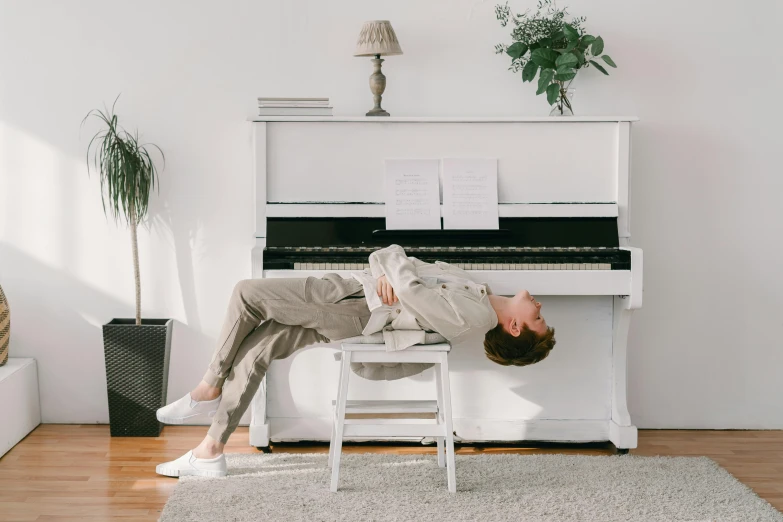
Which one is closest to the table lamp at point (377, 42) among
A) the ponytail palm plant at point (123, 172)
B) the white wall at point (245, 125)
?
the white wall at point (245, 125)

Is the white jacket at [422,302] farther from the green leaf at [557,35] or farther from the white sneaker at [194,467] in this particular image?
the green leaf at [557,35]

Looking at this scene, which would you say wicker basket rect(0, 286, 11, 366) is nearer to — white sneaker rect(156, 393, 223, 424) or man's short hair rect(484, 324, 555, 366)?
white sneaker rect(156, 393, 223, 424)

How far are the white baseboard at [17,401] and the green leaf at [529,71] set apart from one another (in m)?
2.37

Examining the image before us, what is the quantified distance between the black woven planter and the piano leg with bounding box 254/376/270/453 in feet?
1.48

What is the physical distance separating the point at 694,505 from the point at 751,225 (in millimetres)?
1404

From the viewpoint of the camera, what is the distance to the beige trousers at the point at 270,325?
2.60 metres

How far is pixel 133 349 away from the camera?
3148mm

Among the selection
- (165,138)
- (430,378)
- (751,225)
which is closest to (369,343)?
(430,378)

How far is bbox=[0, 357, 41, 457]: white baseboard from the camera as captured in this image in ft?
9.86

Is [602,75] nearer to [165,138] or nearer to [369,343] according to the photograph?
[369,343]

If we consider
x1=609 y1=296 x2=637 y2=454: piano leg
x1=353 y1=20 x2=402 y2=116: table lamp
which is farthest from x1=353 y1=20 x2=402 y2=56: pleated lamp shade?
x1=609 y1=296 x2=637 y2=454: piano leg

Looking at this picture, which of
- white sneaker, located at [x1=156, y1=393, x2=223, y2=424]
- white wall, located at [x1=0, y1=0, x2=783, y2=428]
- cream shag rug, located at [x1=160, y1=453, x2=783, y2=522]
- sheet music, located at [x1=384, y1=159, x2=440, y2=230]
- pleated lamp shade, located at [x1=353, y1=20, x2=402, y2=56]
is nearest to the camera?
cream shag rug, located at [x1=160, y1=453, x2=783, y2=522]

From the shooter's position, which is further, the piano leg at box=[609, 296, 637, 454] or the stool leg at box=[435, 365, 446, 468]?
the piano leg at box=[609, 296, 637, 454]

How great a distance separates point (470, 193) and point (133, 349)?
58.2 inches
